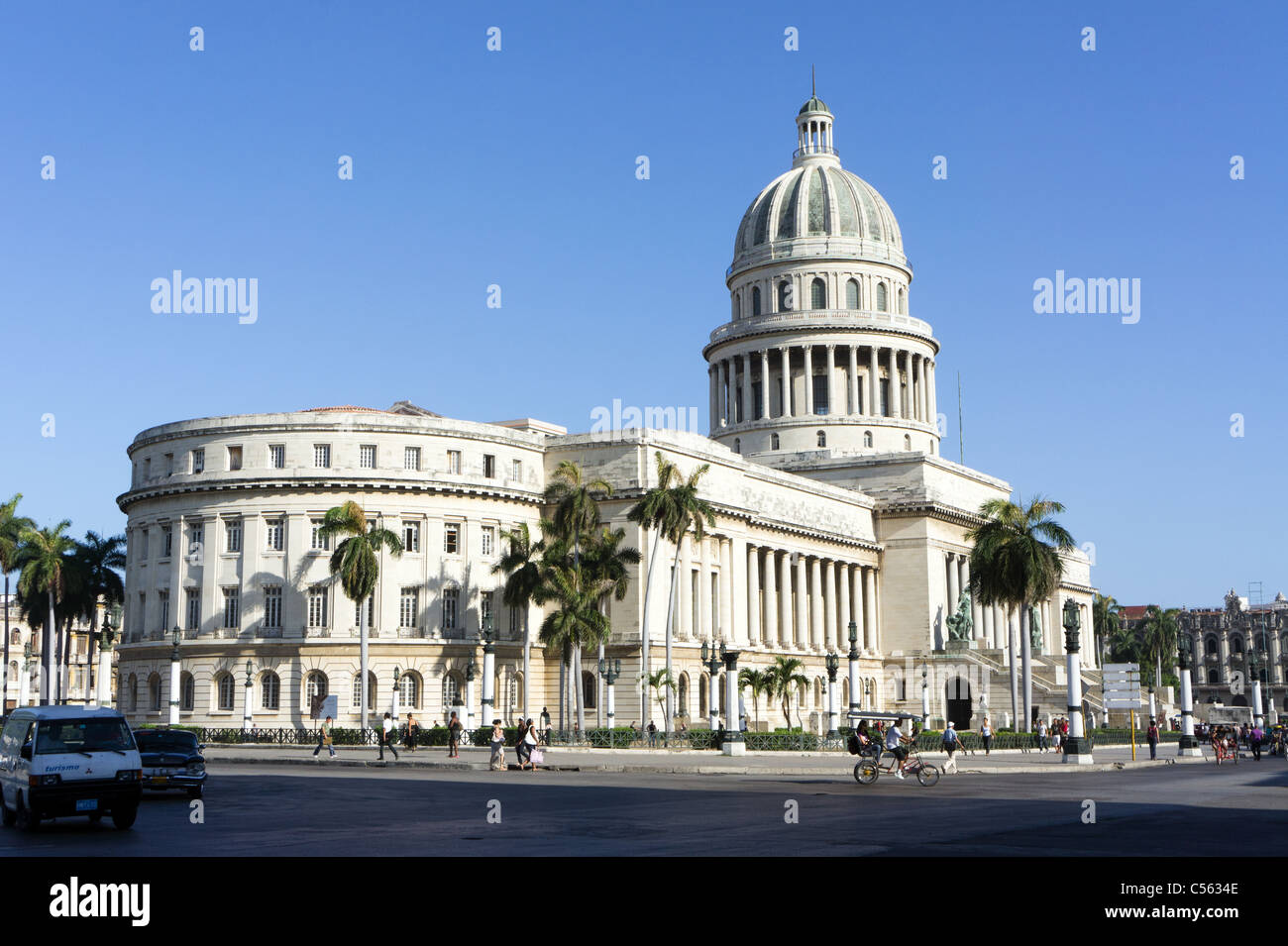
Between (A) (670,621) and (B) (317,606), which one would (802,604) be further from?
(B) (317,606)

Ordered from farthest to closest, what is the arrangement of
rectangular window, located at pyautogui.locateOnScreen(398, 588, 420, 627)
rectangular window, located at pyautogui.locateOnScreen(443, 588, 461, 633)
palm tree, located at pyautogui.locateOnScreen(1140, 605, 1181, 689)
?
palm tree, located at pyautogui.locateOnScreen(1140, 605, 1181, 689)
rectangular window, located at pyautogui.locateOnScreen(443, 588, 461, 633)
rectangular window, located at pyautogui.locateOnScreen(398, 588, 420, 627)

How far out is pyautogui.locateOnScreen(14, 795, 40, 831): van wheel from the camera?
76.7 ft

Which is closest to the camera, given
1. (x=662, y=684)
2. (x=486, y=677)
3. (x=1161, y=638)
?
(x=486, y=677)

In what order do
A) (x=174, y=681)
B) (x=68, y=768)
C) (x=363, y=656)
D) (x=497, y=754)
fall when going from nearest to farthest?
(x=68, y=768) < (x=497, y=754) < (x=174, y=681) < (x=363, y=656)

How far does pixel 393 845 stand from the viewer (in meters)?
20.1

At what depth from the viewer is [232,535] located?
74.1 m

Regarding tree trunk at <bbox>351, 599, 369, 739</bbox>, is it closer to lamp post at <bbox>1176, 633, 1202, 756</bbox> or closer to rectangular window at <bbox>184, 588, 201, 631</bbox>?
rectangular window at <bbox>184, 588, 201, 631</bbox>

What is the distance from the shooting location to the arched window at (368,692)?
7119cm

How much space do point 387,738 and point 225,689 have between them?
17.2 metres

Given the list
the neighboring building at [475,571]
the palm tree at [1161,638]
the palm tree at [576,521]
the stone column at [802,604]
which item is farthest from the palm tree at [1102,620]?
the palm tree at [576,521]

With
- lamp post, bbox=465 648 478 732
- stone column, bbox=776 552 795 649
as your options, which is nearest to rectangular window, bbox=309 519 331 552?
lamp post, bbox=465 648 478 732

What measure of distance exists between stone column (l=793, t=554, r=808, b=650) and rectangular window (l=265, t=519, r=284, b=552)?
35.4 m

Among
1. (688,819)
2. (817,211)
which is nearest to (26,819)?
(688,819)

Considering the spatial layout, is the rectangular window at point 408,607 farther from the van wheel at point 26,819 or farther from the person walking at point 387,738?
the van wheel at point 26,819
